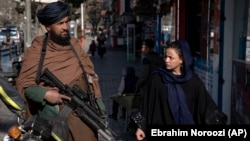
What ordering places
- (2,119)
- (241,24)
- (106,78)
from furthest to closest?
(106,78)
(2,119)
(241,24)

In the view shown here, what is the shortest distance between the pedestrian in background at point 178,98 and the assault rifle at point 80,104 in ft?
1.04

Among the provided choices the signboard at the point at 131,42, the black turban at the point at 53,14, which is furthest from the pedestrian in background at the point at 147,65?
the signboard at the point at 131,42

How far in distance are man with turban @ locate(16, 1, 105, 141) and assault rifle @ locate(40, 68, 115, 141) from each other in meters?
0.05

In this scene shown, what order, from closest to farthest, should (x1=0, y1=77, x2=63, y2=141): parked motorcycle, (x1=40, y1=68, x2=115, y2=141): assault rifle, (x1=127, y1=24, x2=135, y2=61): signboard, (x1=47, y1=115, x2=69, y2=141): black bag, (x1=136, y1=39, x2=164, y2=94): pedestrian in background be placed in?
(x1=0, y1=77, x2=63, y2=141): parked motorcycle, (x1=47, y1=115, x2=69, y2=141): black bag, (x1=40, y1=68, x2=115, y2=141): assault rifle, (x1=136, y1=39, x2=164, y2=94): pedestrian in background, (x1=127, y1=24, x2=135, y2=61): signboard

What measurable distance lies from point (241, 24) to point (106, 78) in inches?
399

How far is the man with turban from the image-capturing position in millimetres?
3771

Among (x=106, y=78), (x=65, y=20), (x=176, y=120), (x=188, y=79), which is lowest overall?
(x=106, y=78)

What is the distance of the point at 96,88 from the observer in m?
4.05

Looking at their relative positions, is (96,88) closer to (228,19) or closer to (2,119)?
(228,19)

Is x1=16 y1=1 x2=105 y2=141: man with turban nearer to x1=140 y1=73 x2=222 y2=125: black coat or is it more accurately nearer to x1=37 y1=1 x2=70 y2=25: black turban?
x1=37 y1=1 x2=70 y2=25: black turban

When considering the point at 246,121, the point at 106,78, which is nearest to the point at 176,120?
the point at 246,121

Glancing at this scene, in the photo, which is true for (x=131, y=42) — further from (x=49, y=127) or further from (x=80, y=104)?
(x=49, y=127)

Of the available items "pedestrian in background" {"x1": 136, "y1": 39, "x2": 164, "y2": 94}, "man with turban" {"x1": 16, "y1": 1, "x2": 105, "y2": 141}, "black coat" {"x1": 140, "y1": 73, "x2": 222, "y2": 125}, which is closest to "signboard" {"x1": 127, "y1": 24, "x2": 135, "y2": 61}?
"pedestrian in background" {"x1": 136, "y1": 39, "x2": 164, "y2": 94}

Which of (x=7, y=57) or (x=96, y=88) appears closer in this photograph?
(x=96, y=88)
